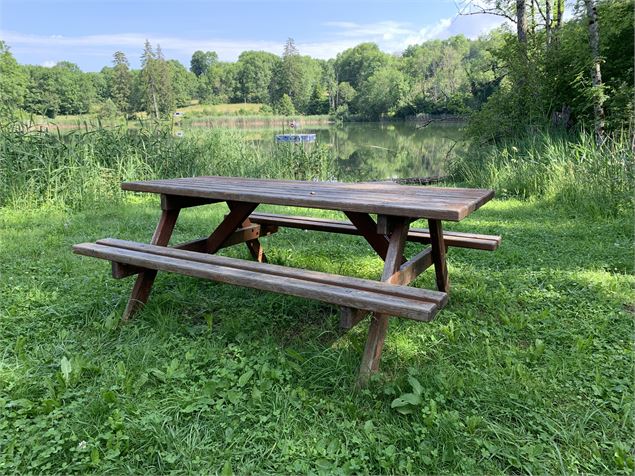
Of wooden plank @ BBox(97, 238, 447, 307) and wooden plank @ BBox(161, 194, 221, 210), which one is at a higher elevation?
wooden plank @ BBox(161, 194, 221, 210)

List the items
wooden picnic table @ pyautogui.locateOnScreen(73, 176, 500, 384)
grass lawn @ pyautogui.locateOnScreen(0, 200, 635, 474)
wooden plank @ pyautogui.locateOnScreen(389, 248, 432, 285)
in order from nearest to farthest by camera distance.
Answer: grass lawn @ pyautogui.locateOnScreen(0, 200, 635, 474), wooden picnic table @ pyautogui.locateOnScreen(73, 176, 500, 384), wooden plank @ pyautogui.locateOnScreen(389, 248, 432, 285)

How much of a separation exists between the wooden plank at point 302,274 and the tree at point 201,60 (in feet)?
380

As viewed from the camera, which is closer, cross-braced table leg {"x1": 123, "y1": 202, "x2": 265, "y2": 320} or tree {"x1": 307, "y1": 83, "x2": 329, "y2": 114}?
cross-braced table leg {"x1": 123, "y1": 202, "x2": 265, "y2": 320}

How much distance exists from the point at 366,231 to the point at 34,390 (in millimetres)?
1813

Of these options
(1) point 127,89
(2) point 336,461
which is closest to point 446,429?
(2) point 336,461

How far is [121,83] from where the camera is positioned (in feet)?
90.0

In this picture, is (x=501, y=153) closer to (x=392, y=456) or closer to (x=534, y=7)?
(x=534, y=7)

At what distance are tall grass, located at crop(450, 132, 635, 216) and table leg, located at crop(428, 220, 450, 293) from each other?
3.14 meters

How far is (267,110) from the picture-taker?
4188 centimetres

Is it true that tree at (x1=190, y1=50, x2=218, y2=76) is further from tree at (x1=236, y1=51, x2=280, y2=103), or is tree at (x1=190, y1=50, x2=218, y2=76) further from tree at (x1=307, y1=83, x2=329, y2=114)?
tree at (x1=307, y1=83, x2=329, y2=114)

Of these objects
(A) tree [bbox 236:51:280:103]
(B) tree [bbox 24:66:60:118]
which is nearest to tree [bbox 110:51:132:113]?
(B) tree [bbox 24:66:60:118]

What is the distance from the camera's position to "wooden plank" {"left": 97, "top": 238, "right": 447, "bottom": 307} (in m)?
1.83

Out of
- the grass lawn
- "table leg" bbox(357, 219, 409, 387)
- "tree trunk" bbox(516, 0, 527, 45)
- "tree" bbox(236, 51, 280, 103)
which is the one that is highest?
"tree" bbox(236, 51, 280, 103)

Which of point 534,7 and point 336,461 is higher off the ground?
point 534,7
